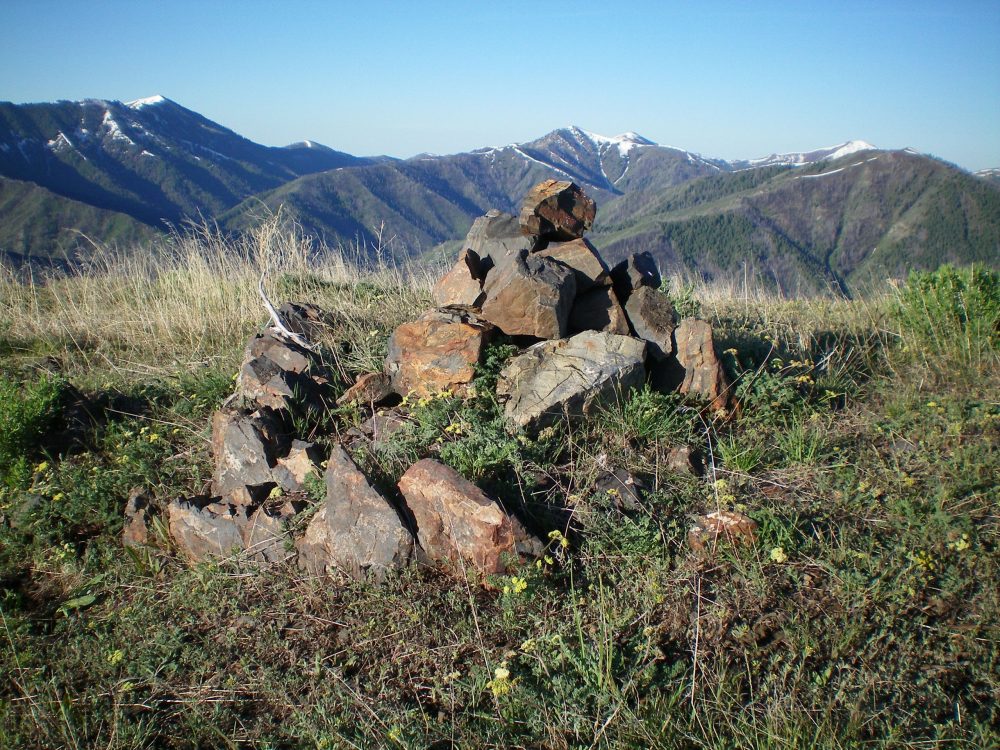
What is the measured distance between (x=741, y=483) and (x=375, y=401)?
2.45 metres

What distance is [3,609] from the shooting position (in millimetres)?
3113

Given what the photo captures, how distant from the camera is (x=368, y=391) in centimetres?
423

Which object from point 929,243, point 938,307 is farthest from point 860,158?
point 938,307

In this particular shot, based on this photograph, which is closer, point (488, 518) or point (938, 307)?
point (488, 518)

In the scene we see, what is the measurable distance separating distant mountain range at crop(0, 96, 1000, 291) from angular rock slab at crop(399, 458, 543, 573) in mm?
38583

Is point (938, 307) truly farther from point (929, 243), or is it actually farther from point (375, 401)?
point (929, 243)

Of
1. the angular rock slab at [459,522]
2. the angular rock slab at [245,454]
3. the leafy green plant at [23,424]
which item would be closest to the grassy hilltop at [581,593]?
the leafy green plant at [23,424]

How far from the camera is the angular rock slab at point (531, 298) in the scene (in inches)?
159

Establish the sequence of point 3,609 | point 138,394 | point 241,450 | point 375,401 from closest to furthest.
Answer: point 3,609, point 241,450, point 375,401, point 138,394

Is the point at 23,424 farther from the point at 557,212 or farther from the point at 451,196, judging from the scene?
the point at 451,196

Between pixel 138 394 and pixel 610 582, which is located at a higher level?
pixel 138 394

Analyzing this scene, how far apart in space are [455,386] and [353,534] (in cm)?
130

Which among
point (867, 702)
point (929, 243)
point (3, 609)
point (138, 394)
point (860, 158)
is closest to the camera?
point (867, 702)

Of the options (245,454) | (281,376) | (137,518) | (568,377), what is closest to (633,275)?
(568,377)
